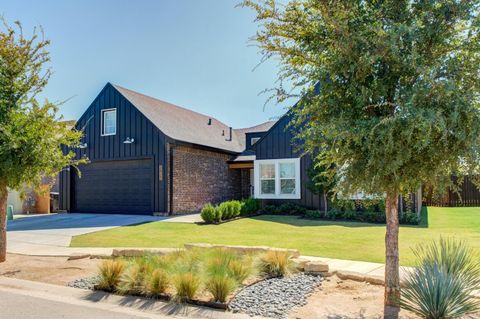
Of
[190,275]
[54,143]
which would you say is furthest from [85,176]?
[190,275]

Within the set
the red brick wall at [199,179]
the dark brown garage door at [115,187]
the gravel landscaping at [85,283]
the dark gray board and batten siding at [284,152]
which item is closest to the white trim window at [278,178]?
the dark gray board and batten siding at [284,152]

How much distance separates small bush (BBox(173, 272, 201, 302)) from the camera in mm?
5375

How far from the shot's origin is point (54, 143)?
8.76m

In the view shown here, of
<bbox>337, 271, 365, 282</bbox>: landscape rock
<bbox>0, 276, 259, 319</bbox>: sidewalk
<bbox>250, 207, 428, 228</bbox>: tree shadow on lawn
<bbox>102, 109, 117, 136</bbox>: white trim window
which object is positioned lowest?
<bbox>0, 276, 259, 319</bbox>: sidewalk

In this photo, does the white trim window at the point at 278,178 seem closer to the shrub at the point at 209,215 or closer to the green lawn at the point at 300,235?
the green lawn at the point at 300,235

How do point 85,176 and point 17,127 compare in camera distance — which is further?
point 85,176

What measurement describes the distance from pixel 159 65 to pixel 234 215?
22.4ft

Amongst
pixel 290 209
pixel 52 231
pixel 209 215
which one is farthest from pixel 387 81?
pixel 290 209

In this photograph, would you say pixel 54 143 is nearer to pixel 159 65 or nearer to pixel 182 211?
pixel 159 65

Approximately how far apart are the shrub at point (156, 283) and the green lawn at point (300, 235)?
142 inches

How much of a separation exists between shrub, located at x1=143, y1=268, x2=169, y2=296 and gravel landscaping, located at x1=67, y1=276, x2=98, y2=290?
4.15ft

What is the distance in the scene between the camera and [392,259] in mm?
4852

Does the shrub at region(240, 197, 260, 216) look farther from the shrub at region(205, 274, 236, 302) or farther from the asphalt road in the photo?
the asphalt road

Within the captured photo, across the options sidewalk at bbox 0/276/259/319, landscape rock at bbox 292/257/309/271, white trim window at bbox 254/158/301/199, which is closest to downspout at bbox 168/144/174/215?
white trim window at bbox 254/158/301/199
